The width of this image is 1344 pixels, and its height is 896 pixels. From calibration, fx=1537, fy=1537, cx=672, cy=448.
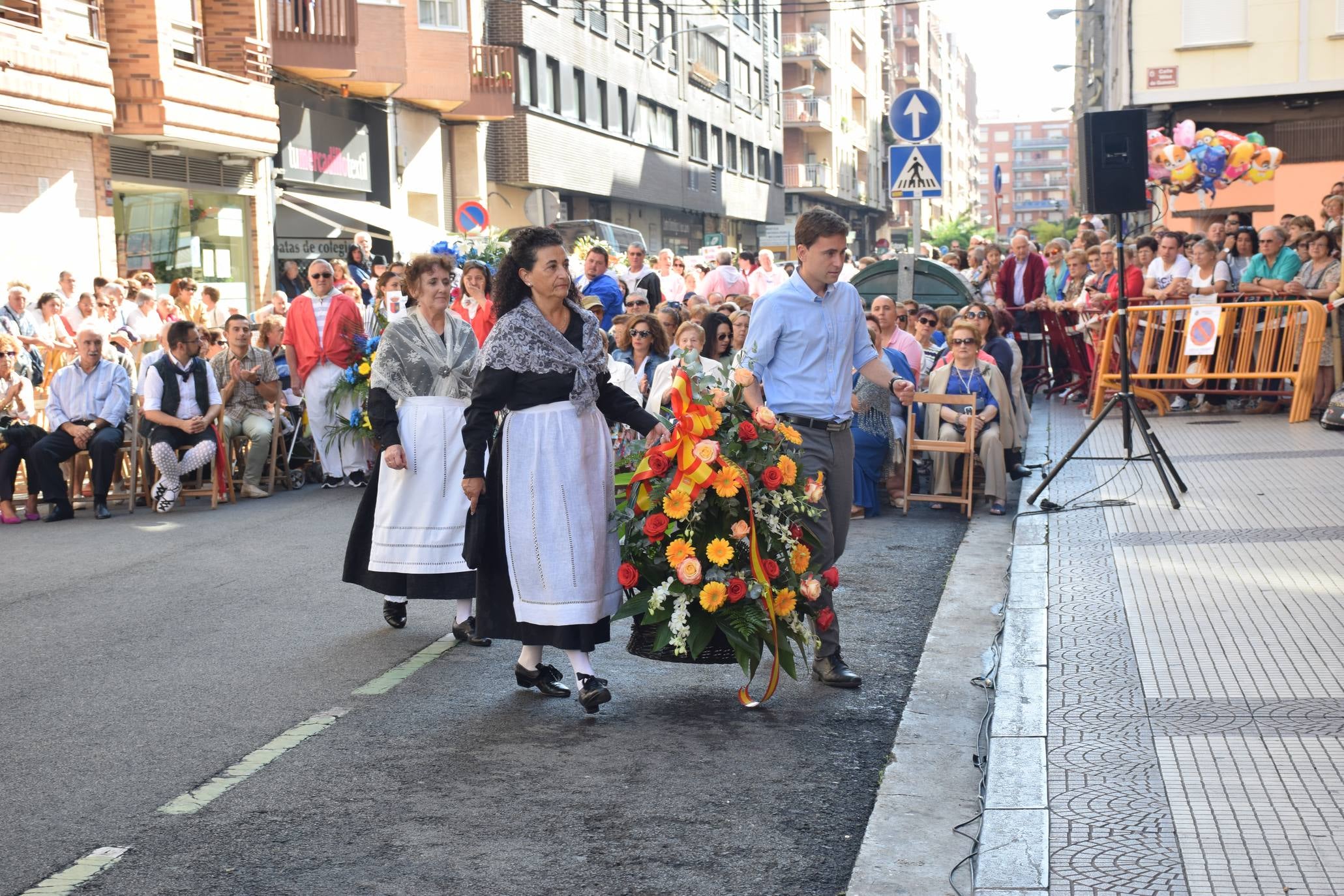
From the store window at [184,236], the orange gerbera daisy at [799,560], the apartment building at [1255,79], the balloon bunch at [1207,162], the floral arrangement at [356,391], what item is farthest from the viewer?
the apartment building at [1255,79]

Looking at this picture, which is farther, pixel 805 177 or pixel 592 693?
pixel 805 177

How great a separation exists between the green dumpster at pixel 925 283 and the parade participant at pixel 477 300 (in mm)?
5695

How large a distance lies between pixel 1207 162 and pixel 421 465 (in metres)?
15.0

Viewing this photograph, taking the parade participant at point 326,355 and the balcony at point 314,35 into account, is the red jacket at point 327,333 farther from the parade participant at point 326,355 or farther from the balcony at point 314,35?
the balcony at point 314,35

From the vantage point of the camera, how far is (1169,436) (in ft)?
44.0

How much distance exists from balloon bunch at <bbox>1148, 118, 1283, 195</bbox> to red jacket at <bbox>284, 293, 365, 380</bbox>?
11.2 m

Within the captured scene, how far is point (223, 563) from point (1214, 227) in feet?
41.7

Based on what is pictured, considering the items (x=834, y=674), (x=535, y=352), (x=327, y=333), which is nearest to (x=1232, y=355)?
(x=327, y=333)

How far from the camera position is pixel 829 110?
3029 inches

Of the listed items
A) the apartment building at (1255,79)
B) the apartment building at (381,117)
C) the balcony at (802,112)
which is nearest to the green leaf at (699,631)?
the apartment building at (381,117)

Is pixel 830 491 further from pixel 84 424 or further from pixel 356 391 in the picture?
pixel 84 424

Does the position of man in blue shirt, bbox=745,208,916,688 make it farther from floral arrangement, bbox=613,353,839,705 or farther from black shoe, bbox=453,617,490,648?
black shoe, bbox=453,617,490,648

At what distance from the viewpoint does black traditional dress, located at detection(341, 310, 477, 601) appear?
7.39 metres

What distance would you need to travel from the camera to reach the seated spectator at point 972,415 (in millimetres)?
11242
